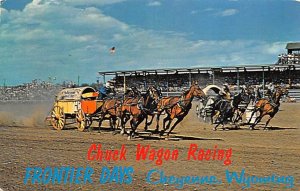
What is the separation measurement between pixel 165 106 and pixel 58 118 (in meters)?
4.31

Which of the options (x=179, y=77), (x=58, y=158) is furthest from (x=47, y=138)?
(x=179, y=77)

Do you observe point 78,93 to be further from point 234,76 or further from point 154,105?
point 234,76

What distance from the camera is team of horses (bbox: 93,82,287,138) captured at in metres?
10.1

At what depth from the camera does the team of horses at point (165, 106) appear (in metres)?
10.1

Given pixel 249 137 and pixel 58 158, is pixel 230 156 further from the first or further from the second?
pixel 249 137

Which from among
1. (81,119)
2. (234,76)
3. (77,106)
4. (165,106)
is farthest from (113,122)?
(234,76)

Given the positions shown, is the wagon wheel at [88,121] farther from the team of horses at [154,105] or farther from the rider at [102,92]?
the team of horses at [154,105]

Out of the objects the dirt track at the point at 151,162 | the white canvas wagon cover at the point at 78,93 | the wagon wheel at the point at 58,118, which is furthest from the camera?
the wagon wheel at the point at 58,118

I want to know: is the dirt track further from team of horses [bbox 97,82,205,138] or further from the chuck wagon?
the chuck wagon

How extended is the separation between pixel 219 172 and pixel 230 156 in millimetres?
1537

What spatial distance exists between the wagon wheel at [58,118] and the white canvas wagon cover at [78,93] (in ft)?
1.26

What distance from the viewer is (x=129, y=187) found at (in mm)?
5172

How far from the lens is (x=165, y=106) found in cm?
1029

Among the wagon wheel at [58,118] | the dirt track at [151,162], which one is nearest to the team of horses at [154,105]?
the dirt track at [151,162]
